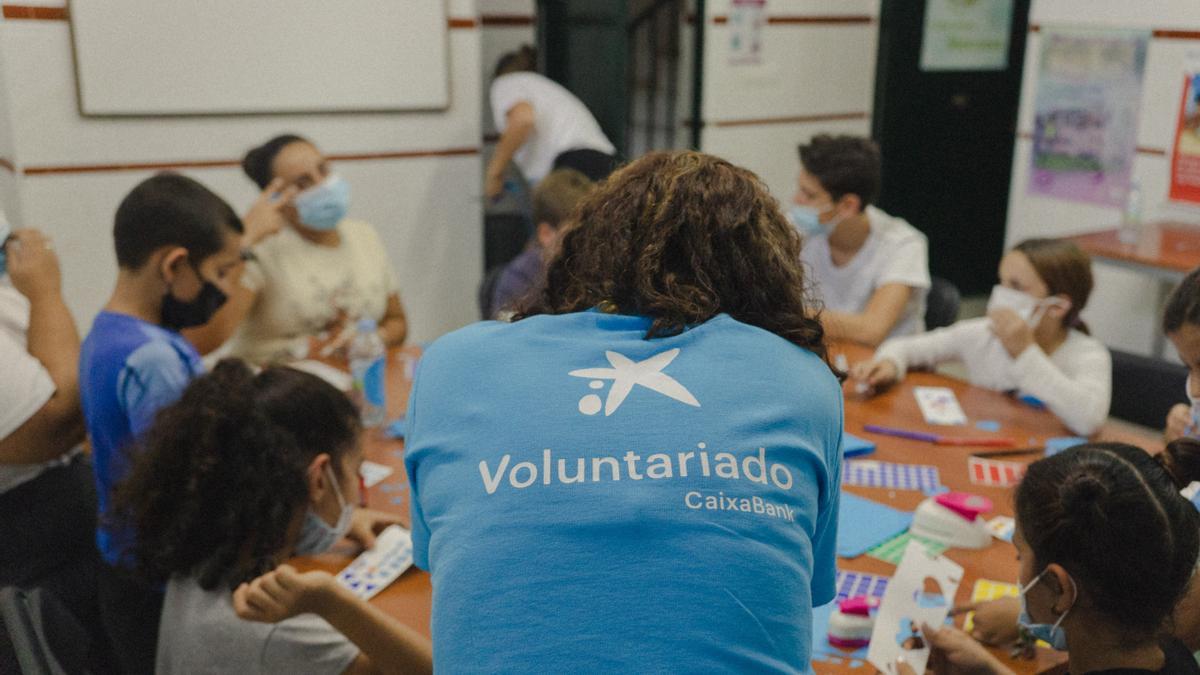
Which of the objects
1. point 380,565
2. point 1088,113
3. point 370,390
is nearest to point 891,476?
point 380,565

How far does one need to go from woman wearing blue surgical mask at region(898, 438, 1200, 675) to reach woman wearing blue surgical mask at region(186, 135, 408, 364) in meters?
1.98

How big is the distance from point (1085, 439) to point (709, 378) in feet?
5.46

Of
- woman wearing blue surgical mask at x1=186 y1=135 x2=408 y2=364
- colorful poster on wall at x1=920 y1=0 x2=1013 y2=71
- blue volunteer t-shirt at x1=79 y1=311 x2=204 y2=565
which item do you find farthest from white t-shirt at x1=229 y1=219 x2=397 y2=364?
colorful poster on wall at x1=920 y1=0 x2=1013 y2=71

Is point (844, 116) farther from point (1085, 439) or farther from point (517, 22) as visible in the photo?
point (1085, 439)

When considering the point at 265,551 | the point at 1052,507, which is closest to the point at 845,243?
the point at 1052,507

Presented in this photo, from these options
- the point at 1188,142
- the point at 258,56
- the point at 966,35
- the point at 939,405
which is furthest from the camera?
the point at 966,35

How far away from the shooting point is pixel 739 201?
143 centimetres

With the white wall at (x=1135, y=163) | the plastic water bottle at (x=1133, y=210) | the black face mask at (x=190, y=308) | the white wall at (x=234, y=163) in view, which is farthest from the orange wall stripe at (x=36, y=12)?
the plastic water bottle at (x=1133, y=210)

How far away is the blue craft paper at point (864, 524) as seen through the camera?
208 cm

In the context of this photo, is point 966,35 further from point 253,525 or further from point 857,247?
point 253,525

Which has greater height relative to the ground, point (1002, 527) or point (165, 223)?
point (165, 223)

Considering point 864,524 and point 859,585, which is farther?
point 864,524

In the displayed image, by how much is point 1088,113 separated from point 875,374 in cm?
260

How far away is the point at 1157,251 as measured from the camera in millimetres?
4090
